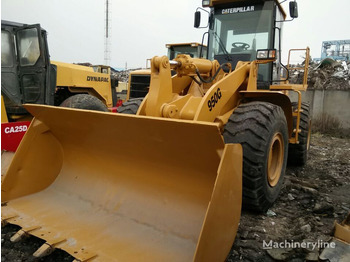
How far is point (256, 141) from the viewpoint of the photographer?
115 inches

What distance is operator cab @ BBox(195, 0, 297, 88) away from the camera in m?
4.32

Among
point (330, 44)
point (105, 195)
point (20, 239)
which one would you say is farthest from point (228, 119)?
point (330, 44)

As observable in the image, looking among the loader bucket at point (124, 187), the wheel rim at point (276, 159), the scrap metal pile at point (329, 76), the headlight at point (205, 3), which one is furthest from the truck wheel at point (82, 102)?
the scrap metal pile at point (329, 76)

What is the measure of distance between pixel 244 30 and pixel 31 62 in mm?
4110

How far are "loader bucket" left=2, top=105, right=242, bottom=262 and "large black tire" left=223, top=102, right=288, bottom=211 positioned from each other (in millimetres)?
596

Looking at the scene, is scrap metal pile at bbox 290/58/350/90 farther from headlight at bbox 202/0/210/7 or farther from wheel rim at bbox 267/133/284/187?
wheel rim at bbox 267/133/284/187

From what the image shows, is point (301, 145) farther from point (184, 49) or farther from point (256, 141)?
point (184, 49)

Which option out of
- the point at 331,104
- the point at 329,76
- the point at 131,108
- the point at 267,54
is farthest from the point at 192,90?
the point at 329,76

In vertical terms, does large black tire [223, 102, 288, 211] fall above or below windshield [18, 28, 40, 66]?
below

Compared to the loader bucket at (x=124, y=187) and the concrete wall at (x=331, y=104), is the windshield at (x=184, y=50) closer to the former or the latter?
the concrete wall at (x=331, y=104)

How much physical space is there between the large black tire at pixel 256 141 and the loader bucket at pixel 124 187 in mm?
596

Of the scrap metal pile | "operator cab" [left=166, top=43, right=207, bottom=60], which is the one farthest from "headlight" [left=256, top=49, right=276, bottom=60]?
the scrap metal pile

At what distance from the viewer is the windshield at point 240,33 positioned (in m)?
4.32

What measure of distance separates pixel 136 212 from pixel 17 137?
2391mm
